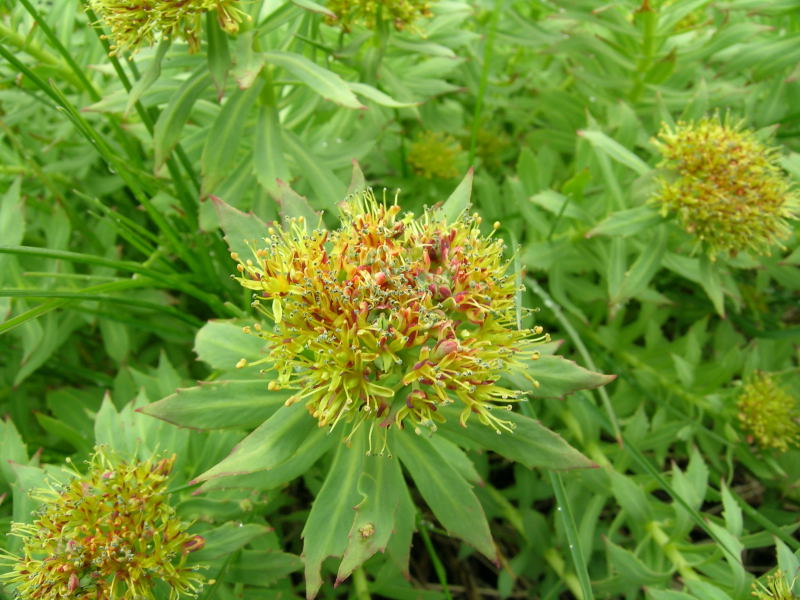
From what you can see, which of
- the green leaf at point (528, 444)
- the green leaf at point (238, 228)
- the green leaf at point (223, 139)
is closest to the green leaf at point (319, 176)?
the green leaf at point (223, 139)

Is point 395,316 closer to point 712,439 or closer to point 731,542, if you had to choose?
point 731,542

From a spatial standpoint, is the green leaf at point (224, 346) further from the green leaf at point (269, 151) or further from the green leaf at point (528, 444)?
the green leaf at point (528, 444)

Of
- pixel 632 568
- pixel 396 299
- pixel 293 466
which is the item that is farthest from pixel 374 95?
pixel 632 568

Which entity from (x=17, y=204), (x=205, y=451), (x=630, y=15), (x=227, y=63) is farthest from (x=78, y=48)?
(x=630, y=15)

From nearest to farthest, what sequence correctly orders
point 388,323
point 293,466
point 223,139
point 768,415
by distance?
point 388,323
point 293,466
point 223,139
point 768,415

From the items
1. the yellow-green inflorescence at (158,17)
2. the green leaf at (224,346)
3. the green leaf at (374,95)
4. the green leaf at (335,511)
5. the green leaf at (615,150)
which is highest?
the yellow-green inflorescence at (158,17)

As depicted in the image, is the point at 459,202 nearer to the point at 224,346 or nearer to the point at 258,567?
the point at 224,346
